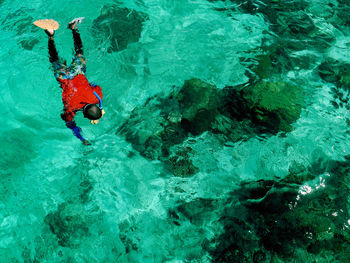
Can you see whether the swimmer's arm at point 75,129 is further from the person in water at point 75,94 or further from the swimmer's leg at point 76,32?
the swimmer's leg at point 76,32

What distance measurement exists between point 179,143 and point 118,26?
413 centimetres

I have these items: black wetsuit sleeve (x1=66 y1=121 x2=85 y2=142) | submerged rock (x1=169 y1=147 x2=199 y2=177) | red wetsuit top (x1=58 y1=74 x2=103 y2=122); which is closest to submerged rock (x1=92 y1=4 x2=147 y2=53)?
red wetsuit top (x1=58 y1=74 x2=103 y2=122)

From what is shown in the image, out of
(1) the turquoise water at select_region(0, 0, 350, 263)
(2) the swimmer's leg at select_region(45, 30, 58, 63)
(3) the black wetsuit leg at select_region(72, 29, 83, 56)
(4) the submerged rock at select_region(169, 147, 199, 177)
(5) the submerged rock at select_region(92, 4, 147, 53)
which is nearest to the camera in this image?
(1) the turquoise water at select_region(0, 0, 350, 263)

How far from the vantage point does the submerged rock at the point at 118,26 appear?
718 centimetres

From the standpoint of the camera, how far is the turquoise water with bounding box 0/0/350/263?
4523 millimetres

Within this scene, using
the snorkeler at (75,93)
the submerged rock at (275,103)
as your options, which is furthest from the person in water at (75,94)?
the submerged rock at (275,103)

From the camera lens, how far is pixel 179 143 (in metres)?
5.61

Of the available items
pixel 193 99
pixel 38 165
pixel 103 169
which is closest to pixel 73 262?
pixel 103 169

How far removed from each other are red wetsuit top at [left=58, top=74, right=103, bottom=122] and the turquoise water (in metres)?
0.82

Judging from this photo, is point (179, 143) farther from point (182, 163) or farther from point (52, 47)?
point (52, 47)

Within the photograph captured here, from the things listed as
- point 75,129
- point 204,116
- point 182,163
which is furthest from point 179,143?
point 75,129

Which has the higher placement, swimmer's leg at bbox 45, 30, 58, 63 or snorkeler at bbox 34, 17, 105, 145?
swimmer's leg at bbox 45, 30, 58, 63

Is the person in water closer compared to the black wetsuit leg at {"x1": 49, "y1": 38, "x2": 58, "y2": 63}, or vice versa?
the person in water

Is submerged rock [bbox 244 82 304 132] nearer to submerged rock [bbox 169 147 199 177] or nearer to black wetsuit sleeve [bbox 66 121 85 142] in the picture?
submerged rock [bbox 169 147 199 177]
